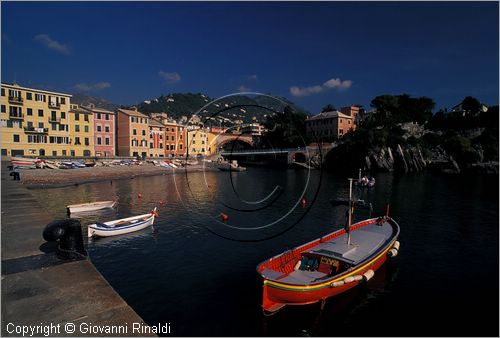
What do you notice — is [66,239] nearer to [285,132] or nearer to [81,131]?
Result: [81,131]

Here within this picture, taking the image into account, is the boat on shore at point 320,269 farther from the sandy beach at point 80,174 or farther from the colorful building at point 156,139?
the colorful building at point 156,139

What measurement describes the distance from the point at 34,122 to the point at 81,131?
14180 millimetres

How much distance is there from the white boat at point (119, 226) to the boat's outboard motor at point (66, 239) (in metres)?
13.5

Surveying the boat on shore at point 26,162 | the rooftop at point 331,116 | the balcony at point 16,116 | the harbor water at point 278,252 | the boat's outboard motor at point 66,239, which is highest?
the rooftop at point 331,116

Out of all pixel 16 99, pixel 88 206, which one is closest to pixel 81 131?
A: pixel 16 99

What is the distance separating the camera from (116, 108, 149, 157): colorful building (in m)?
118

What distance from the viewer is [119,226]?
107ft

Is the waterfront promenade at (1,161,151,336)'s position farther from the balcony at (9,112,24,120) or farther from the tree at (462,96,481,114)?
the tree at (462,96,481,114)

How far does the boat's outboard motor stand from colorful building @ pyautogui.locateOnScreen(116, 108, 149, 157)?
107176mm

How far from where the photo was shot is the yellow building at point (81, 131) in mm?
101037

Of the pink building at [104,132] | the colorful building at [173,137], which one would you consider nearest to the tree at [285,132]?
the colorful building at [173,137]

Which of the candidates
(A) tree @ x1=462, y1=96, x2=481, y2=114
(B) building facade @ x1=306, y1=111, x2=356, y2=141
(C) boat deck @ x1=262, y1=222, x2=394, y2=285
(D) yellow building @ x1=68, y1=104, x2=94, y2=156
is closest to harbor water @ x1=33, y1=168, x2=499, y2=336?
(C) boat deck @ x1=262, y1=222, x2=394, y2=285

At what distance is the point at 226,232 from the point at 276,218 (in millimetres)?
11221

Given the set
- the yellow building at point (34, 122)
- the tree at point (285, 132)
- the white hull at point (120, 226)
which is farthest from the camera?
the tree at point (285, 132)
